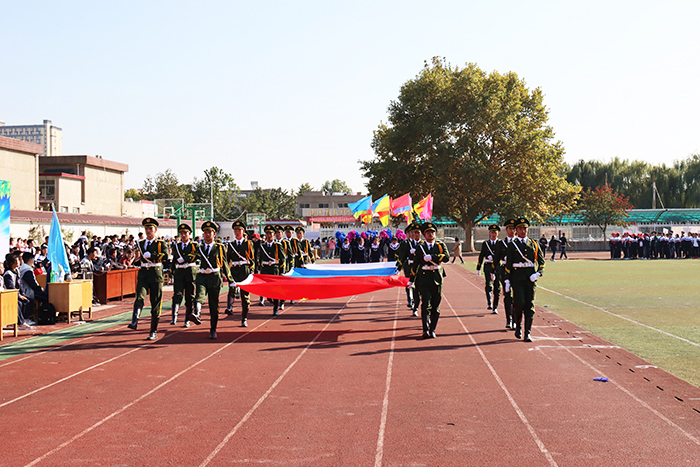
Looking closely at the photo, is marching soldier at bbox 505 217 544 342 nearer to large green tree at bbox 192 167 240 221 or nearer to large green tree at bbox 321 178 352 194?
large green tree at bbox 192 167 240 221

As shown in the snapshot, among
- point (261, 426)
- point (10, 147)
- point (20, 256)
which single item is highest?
point (10, 147)

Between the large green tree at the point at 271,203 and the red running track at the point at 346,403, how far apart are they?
86.8m

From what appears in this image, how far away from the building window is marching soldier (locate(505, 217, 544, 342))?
41266 millimetres

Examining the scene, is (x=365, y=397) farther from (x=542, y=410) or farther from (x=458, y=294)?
(x=458, y=294)

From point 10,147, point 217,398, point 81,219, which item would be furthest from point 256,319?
point 10,147

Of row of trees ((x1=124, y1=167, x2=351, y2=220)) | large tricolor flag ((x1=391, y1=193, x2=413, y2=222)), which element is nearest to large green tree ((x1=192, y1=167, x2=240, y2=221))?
row of trees ((x1=124, y1=167, x2=351, y2=220))

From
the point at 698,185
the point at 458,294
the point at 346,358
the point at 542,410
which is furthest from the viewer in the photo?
the point at 698,185

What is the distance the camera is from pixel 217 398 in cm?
723

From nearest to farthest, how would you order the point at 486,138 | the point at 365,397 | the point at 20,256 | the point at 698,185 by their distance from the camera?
the point at 365,397
the point at 20,256
the point at 486,138
the point at 698,185

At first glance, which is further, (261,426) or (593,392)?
(593,392)

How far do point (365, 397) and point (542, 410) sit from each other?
1898 millimetres

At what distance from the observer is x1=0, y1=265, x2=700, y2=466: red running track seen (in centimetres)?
539

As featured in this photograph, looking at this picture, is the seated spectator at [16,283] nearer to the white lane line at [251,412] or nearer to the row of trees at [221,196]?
the white lane line at [251,412]

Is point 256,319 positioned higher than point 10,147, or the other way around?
point 10,147
